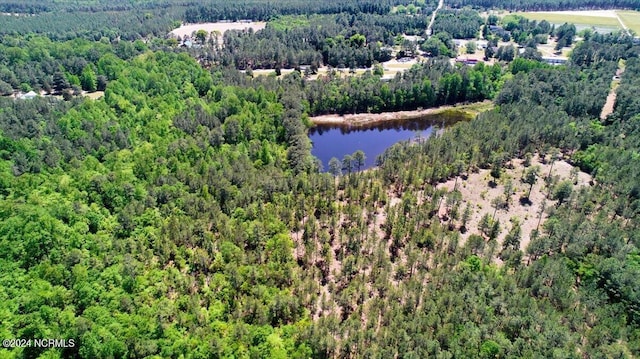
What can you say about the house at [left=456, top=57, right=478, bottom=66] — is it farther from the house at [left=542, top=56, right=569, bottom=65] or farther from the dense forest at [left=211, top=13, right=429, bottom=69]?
the dense forest at [left=211, top=13, right=429, bottom=69]

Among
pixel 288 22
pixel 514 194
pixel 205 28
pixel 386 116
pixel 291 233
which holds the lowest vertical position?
pixel 386 116

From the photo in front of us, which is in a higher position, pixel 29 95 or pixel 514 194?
pixel 29 95

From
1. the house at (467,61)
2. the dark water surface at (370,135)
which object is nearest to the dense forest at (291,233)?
the dark water surface at (370,135)

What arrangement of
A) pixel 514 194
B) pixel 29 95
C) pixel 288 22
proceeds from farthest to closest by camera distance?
pixel 288 22 → pixel 29 95 → pixel 514 194

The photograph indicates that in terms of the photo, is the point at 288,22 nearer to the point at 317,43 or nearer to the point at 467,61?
the point at 317,43

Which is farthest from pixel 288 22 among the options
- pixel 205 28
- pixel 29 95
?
pixel 29 95

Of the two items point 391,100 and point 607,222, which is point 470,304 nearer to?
point 607,222

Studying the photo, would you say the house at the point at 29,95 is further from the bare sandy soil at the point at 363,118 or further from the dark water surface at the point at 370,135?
the bare sandy soil at the point at 363,118
